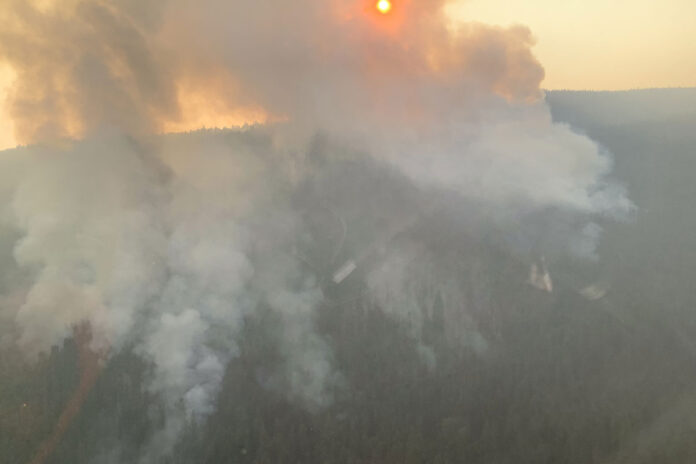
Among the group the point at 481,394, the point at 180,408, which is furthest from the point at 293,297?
the point at 481,394

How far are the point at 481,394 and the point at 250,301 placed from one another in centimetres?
2506

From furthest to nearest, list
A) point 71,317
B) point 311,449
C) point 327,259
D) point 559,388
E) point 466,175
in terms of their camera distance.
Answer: point 466,175, point 327,259, point 71,317, point 559,388, point 311,449

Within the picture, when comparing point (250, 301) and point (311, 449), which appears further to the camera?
point (250, 301)

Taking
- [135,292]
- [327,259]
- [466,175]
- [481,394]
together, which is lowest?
[481,394]

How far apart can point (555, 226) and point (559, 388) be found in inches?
1154

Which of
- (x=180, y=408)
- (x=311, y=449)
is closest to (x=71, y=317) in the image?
(x=180, y=408)

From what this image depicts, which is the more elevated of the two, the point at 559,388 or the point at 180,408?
the point at 559,388

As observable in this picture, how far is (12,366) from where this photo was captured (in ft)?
178

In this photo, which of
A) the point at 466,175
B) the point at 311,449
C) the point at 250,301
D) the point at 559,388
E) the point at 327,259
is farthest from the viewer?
the point at 466,175

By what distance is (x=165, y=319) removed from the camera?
60.2 metres

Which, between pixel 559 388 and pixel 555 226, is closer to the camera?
pixel 559 388

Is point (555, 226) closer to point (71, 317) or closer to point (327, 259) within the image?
point (327, 259)

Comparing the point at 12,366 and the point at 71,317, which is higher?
the point at 71,317

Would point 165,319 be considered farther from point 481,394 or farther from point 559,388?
point 559,388
